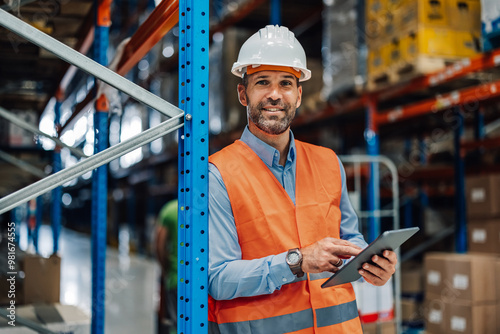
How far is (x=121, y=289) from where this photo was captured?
1020cm

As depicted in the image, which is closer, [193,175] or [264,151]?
[193,175]

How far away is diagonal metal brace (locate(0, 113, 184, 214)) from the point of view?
5.93 ft

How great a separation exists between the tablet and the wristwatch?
150 mm

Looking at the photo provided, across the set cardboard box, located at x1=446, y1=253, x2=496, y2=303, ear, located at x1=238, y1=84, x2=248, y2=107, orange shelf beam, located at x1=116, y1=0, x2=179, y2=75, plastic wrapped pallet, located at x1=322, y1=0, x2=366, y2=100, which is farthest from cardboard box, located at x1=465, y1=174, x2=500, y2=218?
ear, located at x1=238, y1=84, x2=248, y2=107

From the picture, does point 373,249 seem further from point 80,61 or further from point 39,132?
point 39,132

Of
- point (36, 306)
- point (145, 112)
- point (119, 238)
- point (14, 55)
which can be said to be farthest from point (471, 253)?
point (119, 238)

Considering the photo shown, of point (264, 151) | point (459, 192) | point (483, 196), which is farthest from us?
point (459, 192)

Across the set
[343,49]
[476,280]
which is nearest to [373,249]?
[476,280]

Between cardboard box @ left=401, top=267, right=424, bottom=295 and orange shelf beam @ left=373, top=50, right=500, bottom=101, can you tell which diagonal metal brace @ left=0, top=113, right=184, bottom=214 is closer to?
orange shelf beam @ left=373, top=50, right=500, bottom=101

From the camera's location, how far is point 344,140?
9562 mm

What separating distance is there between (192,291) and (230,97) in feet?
20.2

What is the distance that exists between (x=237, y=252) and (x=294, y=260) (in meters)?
0.26

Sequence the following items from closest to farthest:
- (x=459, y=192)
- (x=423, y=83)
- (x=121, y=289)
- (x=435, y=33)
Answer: (x=435, y=33) → (x=423, y=83) → (x=459, y=192) → (x=121, y=289)

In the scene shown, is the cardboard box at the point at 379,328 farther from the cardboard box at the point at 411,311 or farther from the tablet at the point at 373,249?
the tablet at the point at 373,249
